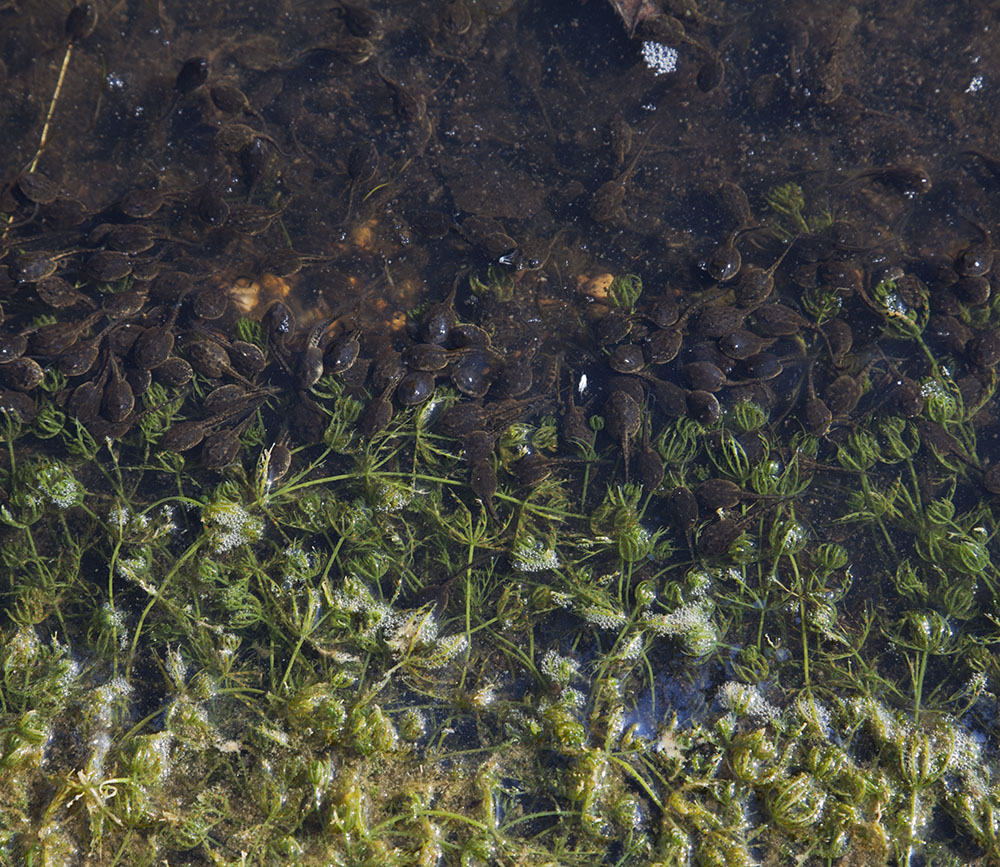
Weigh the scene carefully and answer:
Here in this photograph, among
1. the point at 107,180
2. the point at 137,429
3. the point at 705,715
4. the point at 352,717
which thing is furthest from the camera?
the point at 107,180

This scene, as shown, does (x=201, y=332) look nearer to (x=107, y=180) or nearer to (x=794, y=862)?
(x=107, y=180)

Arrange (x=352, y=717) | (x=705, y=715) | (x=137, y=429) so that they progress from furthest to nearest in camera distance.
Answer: (x=137, y=429) → (x=705, y=715) → (x=352, y=717)

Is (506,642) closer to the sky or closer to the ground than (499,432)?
closer to the ground

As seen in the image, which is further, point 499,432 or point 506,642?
point 499,432

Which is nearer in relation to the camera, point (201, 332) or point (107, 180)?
point (201, 332)

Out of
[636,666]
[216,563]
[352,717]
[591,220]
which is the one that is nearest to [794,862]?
[636,666]

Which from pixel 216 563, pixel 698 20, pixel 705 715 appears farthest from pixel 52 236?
pixel 705 715

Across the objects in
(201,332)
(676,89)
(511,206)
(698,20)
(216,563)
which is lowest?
(216,563)

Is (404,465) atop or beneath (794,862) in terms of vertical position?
atop
